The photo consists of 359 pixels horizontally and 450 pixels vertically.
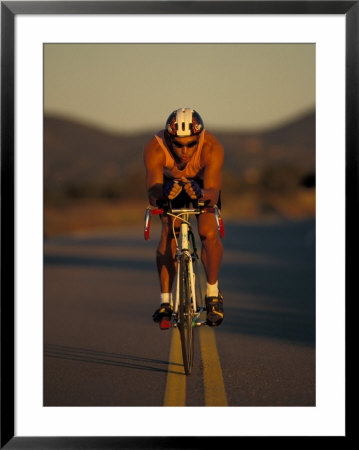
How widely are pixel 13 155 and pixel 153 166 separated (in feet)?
5.41

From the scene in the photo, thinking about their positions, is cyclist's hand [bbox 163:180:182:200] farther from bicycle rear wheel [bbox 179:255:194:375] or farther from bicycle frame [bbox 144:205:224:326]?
bicycle rear wheel [bbox 179:255:194:375]

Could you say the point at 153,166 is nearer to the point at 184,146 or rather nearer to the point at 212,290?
the point at 184,146

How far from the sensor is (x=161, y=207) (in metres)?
10.1

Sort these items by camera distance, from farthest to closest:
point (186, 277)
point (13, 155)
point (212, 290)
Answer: point (212, 290)
point (186, 277)
point (13, 155)

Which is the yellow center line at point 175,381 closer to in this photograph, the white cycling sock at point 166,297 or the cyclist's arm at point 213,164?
the white cycling sock at point 166,297

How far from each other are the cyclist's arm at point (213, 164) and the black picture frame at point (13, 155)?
154 centimetres

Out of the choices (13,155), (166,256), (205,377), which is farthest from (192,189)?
(205,377)

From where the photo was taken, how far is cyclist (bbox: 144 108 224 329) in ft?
33.6

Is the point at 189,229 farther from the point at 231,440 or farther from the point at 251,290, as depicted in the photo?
the point at 251,290

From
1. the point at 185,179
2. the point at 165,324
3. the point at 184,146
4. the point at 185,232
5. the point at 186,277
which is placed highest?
the point at 184,146

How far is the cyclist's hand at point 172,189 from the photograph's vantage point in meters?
9.94

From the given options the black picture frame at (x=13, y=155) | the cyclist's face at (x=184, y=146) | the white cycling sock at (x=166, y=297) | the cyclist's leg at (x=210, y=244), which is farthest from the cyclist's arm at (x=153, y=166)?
A: the black picture frame at (x=13, y=155)

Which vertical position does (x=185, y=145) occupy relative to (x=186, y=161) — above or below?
above

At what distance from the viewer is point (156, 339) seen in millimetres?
12664
